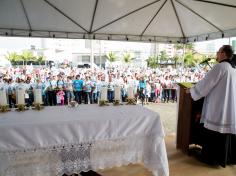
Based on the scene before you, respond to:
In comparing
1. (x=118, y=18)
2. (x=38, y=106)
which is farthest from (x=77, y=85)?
(x=38, y=106)

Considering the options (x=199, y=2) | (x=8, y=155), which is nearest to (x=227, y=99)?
(x=199, y=2)

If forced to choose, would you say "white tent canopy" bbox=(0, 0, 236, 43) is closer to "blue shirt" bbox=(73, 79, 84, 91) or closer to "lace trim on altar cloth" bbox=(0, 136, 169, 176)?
"lace trim on altar cloth" bbox=(0, 136, 169, 176)

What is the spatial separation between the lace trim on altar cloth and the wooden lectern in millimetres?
1472

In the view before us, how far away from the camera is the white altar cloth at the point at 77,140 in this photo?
7.07ft

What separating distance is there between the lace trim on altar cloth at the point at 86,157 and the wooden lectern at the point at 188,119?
1.47 m

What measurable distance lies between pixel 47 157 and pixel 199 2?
12.6 ft

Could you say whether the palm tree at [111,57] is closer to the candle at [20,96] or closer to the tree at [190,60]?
the tree at [190,60]

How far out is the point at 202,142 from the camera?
3770 mm

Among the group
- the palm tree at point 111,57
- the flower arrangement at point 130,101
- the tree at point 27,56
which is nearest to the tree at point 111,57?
the palm tree at point 111,57

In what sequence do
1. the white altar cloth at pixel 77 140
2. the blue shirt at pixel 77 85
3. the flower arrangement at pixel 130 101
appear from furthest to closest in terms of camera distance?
the blue shirt at pixel 77 85 → the flower arrangement at pixel 130 101 → the white altar cloth at pixel 77 140

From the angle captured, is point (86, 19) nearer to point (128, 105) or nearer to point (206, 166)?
point (128, 105)

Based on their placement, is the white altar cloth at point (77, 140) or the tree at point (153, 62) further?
the tree at point (153, 62)

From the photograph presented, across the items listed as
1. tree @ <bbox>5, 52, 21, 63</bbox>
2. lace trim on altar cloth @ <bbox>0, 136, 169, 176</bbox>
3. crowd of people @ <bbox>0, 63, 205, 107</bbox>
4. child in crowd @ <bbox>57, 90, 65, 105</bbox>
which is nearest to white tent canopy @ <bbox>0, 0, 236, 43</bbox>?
lace trim on altar cloth @ <bbox>0, 136, 169, 176</bbox>

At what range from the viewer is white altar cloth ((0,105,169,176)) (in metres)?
2.16
